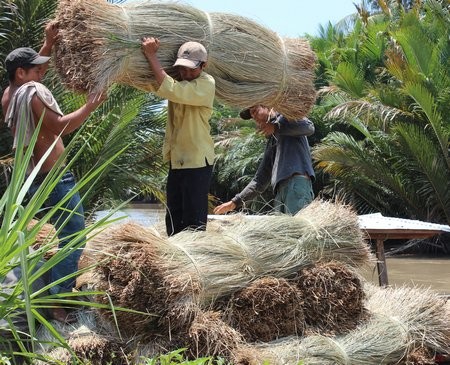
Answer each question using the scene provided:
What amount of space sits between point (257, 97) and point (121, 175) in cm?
490

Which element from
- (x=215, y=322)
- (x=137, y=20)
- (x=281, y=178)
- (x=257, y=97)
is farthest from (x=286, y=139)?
(x=215, y=322)

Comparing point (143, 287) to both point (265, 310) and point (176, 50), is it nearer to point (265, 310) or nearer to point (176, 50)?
→ point (265, 310)

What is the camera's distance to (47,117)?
4.37 meters

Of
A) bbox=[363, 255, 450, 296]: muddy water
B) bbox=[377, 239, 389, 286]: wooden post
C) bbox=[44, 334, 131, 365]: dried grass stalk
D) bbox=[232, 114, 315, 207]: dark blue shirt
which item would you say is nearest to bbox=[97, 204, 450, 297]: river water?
bbox=[363, 255, 450, 296]: muddy water

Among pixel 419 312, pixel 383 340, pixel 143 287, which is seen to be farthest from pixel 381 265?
pixel 143 287

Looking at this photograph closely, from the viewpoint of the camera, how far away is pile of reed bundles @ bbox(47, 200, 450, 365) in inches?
152

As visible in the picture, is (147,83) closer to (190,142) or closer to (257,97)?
(190,142)

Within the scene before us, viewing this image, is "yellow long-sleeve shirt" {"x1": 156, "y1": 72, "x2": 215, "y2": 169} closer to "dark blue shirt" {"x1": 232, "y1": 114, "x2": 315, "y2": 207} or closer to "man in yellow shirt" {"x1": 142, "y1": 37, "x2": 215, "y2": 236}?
"man in yellow shirt" {"x1": 142, "y1": 37, "x2": 215, "y2": 236}

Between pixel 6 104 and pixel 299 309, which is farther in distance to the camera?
pixel 6 104

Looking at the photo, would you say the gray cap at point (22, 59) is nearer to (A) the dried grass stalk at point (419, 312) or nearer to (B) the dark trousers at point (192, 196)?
(B) the dark trousers at point (192, 196)

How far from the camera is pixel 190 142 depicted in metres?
4.62

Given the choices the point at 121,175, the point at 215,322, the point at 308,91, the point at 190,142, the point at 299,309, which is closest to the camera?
the point at 215,322

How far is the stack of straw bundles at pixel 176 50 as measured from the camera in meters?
4.31

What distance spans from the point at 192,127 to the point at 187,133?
4cm
